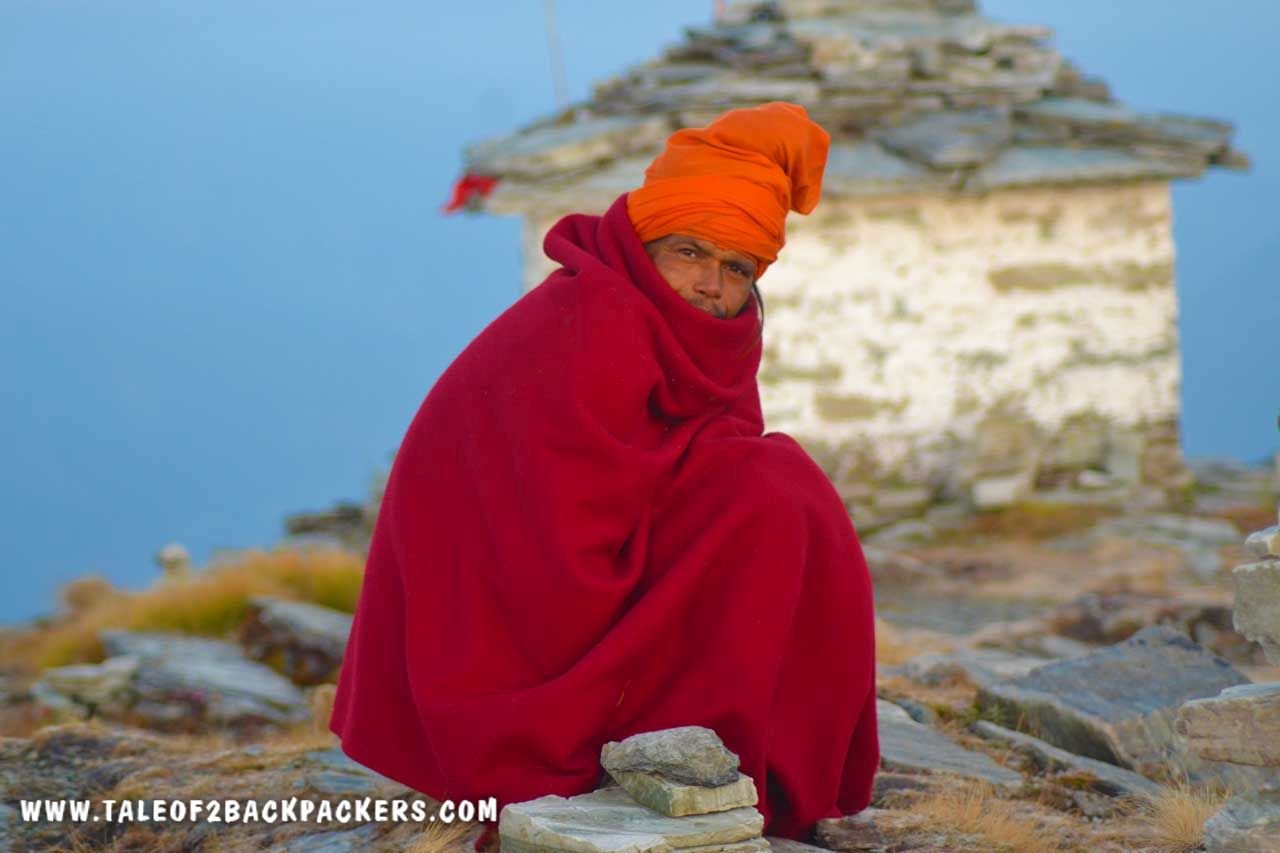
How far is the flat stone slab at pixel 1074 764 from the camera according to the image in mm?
4531

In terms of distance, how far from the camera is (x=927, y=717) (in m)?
5.36

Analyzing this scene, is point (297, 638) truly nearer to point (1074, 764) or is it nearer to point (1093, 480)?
point (1074, 764)

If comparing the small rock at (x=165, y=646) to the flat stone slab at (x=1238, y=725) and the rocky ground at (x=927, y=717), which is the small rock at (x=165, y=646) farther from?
the flat stone slab at (x=1238, y=725)

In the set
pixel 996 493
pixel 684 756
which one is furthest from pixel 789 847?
pixel 996 493

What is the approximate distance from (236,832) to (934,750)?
202cm

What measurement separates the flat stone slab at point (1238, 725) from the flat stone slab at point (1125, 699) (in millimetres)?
1159

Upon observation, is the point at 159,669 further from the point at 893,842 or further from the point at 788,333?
the point at 788,333

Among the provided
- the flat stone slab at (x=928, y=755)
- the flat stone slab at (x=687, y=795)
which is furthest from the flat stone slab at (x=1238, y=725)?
the flat stone slab at (x=928, y=755)

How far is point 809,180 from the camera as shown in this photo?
3.98 meters

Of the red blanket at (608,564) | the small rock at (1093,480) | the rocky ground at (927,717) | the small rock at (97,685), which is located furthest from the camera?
the small rock at (1093,480)

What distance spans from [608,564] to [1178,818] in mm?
1478

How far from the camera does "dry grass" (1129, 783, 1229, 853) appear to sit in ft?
12.4

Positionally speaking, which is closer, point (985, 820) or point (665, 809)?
point (665, 809)

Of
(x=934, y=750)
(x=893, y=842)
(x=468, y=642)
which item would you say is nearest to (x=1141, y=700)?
(x=934, y=750)
